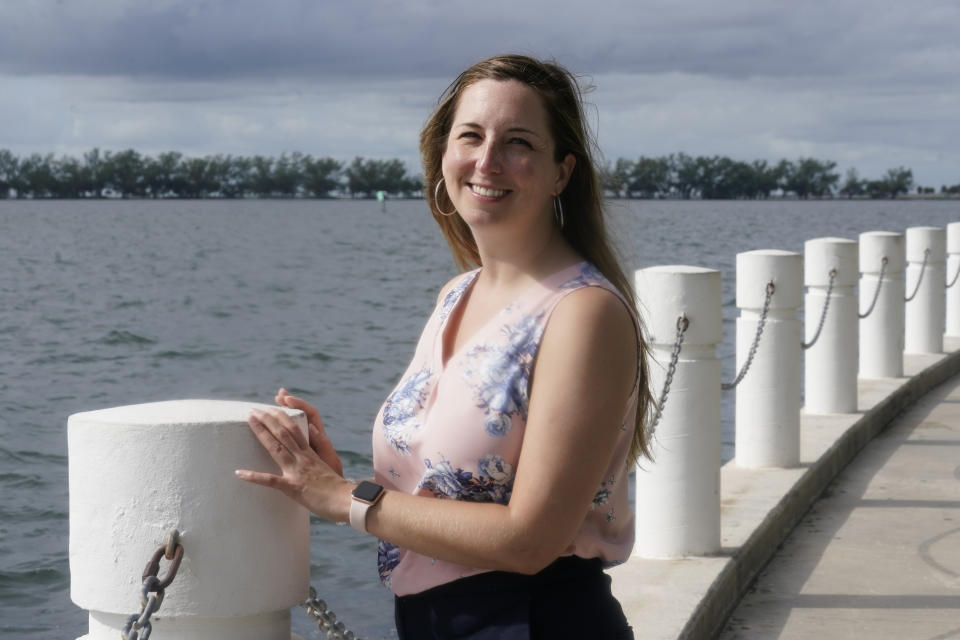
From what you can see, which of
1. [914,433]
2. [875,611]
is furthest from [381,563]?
[914,433]

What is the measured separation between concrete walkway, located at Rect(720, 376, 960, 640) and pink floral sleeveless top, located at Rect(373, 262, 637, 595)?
2.50 meters

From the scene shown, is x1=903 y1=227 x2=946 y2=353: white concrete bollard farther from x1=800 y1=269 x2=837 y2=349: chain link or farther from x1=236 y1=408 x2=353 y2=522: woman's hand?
x1=236 y1=408 x2=353 y2=522: woman's hand

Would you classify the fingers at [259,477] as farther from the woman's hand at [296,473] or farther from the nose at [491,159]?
the nose at [491,159]

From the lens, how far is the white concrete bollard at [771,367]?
22.4ft

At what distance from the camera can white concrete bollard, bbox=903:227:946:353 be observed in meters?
11.5

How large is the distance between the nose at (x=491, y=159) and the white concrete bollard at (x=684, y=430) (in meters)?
2.69

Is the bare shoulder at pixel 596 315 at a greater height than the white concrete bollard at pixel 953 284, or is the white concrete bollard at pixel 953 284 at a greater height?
the bare shoulder at pixel 596 315

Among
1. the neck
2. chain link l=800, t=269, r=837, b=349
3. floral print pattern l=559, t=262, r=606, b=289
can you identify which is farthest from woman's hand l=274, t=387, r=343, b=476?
chain link l=800, t=269, r=837, b=349

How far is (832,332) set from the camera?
333 inches

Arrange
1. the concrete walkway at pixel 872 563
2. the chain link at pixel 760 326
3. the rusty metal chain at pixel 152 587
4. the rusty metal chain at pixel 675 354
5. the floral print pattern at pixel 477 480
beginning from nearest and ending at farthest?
the rusty metal chain at pixel 152 587 → the floral print pattern at pixel 477 480 → the concrete walkway at pixel 872 563 → the rusty metal chain at pixel 675 354 → the chain link at pixel 760 326

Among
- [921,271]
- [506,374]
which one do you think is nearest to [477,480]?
[506,374]

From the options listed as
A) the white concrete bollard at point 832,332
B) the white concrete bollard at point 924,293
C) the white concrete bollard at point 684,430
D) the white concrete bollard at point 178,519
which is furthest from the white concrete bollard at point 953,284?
the white concrete bollard at point 178,519

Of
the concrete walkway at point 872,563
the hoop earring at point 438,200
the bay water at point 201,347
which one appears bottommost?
the bay water at point 201,347

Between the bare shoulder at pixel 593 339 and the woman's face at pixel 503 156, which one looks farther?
the woman's face at pixel 503 156
